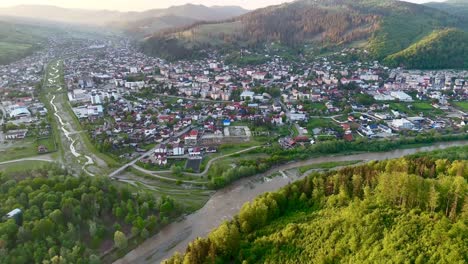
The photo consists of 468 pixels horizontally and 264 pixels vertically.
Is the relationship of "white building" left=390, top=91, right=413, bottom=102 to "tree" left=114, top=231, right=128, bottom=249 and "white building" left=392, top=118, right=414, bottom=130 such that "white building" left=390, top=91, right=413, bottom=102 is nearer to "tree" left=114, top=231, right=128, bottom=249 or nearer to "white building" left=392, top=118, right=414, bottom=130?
"white building" left=392, top=118, right=414, bottom=130

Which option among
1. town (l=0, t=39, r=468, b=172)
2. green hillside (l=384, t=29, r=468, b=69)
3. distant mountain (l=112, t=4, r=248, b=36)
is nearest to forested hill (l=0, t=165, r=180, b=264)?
town (l=0, t=39, r=468, b=172)

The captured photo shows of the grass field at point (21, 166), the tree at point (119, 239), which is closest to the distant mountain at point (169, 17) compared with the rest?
the grass field at point (21, 166)

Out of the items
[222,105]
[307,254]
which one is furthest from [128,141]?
[307,254]

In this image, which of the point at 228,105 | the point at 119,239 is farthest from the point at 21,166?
the point at 228,105

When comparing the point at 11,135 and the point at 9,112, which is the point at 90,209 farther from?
the point at 9,112

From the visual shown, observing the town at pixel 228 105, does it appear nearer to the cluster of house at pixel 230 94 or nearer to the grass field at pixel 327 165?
the cluster of house at pixel 230 94

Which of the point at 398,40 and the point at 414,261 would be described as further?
the point at 398,40
